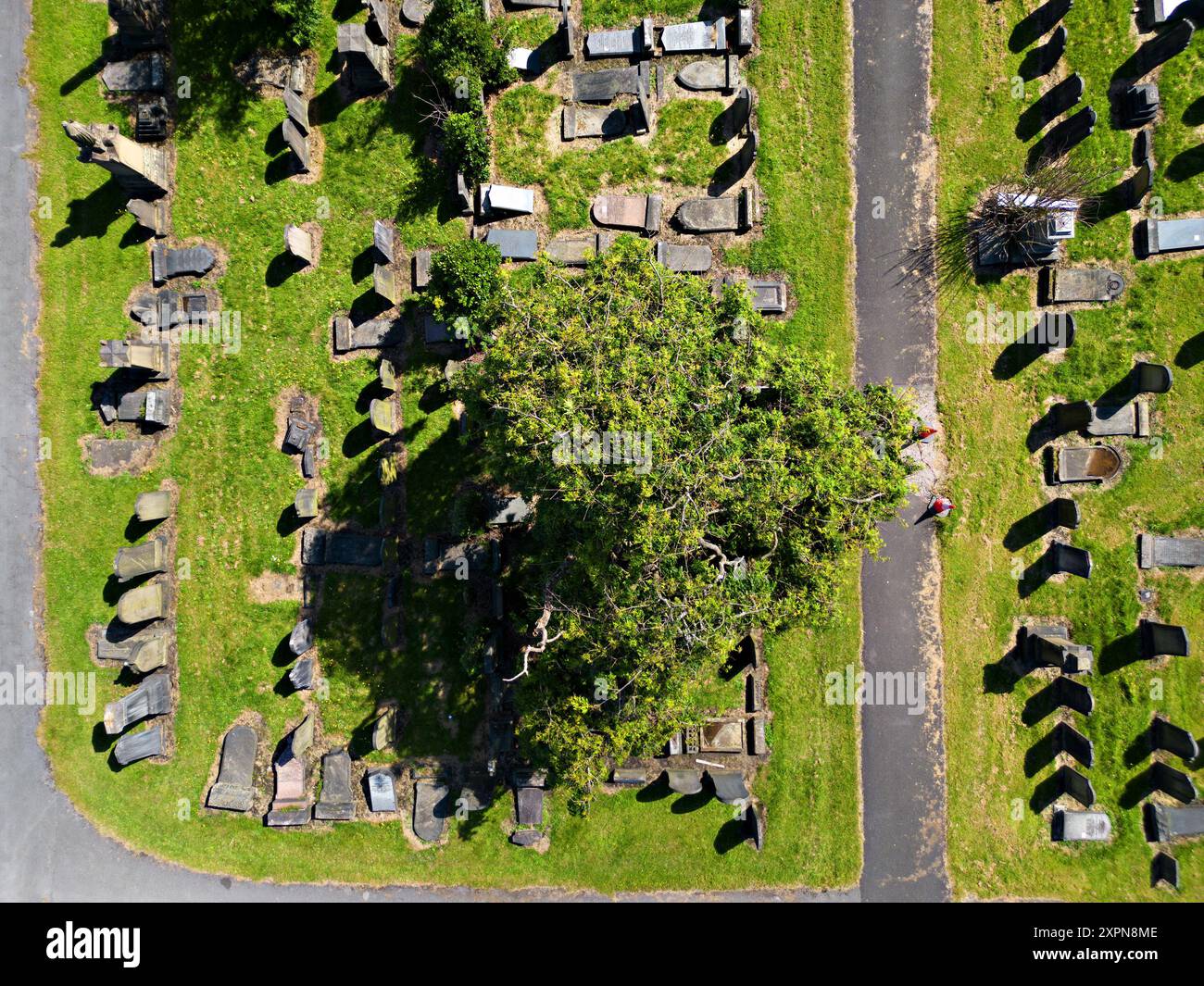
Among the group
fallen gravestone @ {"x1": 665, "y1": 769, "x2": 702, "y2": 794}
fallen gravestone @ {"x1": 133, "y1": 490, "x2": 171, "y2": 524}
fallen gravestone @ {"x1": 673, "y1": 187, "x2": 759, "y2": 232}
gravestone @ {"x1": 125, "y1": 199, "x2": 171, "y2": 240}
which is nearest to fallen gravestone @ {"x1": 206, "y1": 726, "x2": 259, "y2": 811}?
fallen gravestone @ {"x1": 133, "y1": 490, "x2": 171, "y2": 524}

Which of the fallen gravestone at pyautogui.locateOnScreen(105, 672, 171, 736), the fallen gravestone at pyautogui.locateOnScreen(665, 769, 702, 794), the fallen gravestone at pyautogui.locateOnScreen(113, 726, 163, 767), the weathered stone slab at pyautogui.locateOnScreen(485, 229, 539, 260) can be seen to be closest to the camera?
the fallen gravestone at pyautogui.locateOnScreen(105, 672, 171, 736)

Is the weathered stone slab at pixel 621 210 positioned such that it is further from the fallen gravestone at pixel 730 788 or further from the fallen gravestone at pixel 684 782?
the fallen gravestone at pixel 730 788

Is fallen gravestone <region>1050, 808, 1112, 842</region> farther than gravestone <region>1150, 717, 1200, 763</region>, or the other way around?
fallen gravestone <region>1050, 808, 1112, 842</region>

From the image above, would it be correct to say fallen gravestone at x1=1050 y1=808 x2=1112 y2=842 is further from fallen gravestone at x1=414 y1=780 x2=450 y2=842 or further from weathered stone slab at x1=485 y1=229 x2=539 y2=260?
weathered stone slab at x1=485 y1=229 x2=539 y2=260

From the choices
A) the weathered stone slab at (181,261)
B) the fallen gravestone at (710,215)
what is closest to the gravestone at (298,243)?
the weathered stone slab at (181,261)

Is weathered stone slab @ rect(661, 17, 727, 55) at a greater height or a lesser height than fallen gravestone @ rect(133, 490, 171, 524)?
greater
